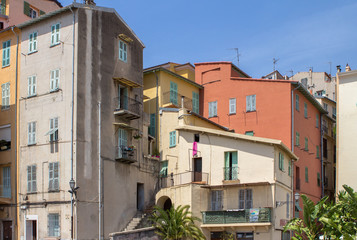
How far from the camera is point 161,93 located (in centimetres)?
4641

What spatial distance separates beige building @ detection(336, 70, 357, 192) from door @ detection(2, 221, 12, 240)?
26748mm

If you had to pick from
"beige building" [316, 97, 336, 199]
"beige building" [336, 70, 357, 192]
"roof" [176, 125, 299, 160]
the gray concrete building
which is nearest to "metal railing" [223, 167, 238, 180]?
"roof" [176, 125, 299, 160]

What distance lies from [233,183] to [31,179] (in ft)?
47.4

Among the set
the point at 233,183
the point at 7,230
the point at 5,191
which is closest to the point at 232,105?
the point at 233,183

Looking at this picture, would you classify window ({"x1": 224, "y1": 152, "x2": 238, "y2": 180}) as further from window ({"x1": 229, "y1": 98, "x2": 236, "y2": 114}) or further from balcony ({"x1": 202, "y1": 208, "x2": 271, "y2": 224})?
window ({"x1": 229, "y1": 98, "x2": 236, "y2": 114})

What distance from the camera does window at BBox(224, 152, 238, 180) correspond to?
38.4 metres

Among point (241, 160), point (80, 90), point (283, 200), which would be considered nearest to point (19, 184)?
point (80, 90)

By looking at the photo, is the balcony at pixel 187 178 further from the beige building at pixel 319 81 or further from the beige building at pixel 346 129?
the beige building at pixel 319 81

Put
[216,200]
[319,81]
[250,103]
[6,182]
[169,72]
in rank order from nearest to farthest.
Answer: [216,200] → [6,182] → [250,103] → [169,72] → [319,81]

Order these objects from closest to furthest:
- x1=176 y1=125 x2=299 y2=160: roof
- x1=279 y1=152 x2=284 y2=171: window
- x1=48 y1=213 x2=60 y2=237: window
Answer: x1=48 y1=213 x2=60 y2=237: window → x1=176 y1=125 x2=299 y2=160: roof → x1=279 y1=152 x2=284 y2=171: window

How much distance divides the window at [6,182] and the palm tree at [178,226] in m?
11.4

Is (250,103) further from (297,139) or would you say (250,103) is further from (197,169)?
(197,169)

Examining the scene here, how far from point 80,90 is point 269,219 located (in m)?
15.6

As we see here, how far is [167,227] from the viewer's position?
36.8 metres
